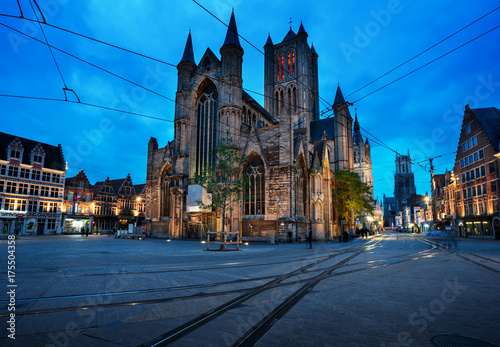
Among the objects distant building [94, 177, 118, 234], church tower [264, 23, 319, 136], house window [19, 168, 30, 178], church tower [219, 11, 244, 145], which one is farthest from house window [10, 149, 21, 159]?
church tower [264, 23, 319, 136]

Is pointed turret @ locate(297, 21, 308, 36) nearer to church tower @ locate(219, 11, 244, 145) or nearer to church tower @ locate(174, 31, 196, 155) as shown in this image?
church tower @ locate(174, 31, 196, 155)

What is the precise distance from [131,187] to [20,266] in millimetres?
54564

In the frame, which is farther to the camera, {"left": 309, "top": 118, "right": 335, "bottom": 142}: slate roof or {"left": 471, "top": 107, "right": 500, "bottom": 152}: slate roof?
{"left": 309, "top": 118, "right": 335, "bottom": 142}: slate roof

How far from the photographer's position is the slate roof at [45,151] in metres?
40.2

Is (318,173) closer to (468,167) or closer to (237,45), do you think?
(237,45)

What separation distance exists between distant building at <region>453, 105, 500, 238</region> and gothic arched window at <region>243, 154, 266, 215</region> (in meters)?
26.8

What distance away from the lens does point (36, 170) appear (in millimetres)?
A: 43250

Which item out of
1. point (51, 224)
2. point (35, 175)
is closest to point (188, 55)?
point (35, 175)

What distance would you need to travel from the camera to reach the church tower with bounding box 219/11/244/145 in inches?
1271

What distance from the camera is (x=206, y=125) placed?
36781 millimetres

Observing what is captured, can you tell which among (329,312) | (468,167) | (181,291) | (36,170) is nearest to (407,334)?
(329,312)

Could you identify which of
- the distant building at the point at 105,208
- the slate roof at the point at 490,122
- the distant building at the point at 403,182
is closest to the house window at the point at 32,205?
the distant building at the point at 105,208

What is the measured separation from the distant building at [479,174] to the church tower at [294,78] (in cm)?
2428

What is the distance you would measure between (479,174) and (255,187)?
2943 cm
